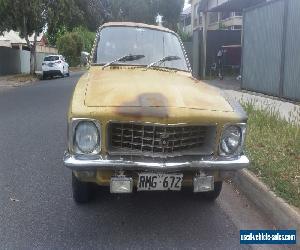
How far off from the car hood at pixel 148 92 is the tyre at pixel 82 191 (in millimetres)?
933

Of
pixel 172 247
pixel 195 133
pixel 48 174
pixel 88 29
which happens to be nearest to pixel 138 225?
pixel 172 247

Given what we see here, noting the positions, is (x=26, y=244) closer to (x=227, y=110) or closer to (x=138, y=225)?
(x=138, y=225)

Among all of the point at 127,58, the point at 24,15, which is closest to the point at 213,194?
the point at 127,58

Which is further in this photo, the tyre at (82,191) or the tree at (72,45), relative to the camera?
the tree at (72,45)

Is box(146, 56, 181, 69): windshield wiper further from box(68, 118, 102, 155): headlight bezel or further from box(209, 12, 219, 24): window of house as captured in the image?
box(209, 12, 219, 24): window of house

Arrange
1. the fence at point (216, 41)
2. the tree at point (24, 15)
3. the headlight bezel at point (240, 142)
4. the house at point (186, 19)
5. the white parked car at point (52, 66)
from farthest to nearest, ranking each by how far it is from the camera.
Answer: the house at point (186, 19) → the white parked car at point (52, 66) → the tree at point (24, 15) → the fence at point (216, 41) → the headlight bezel at point (240, 142)

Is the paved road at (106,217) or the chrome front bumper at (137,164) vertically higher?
the chrome front bumper at (137,164)

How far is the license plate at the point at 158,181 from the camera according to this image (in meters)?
3.84

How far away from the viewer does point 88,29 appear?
180 feet

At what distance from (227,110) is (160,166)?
2.72ft

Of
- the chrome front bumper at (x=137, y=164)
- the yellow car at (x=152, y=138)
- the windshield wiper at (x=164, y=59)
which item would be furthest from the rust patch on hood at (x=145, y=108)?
the windshield wiper at (x=164, y=59)

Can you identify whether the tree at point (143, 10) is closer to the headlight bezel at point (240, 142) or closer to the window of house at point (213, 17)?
the window of house at point (213, 17)

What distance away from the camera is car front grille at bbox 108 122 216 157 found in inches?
150

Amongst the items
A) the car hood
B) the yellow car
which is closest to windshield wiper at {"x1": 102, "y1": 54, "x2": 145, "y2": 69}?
the car hood
